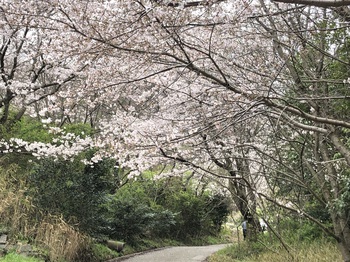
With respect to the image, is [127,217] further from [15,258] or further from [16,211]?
[15,258]

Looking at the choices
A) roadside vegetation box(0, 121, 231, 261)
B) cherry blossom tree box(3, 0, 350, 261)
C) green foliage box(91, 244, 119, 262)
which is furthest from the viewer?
green foliage box(91, 244, 119, 262)

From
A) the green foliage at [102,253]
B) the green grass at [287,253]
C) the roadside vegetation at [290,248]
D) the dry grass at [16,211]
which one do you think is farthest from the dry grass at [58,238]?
the green grass at [287,253]

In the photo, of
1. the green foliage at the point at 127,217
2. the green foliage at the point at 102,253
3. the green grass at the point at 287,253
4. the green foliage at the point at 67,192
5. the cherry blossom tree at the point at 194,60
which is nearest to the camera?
the cherry blossom tree at the point at 194,60

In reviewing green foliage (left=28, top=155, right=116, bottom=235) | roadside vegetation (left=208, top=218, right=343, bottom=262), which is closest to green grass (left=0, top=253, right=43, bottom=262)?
green foliage (left=28, top=155, right=116, bottom=235)

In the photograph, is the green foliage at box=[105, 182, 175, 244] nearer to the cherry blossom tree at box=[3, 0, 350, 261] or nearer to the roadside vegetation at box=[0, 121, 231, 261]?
the roadside vegetation at box=[0, 121, 231, 261]

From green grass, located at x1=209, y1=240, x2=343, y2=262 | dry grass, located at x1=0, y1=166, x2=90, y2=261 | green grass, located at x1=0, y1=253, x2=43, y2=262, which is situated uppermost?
dry grass, located at x1=0, y1=166, x2=90, y2=261

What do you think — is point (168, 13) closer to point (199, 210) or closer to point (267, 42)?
point (267, 42)

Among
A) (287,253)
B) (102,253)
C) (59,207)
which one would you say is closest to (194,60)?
(59,207)

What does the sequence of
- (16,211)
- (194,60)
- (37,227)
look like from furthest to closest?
1. (37,227)
2. (16,211)
3. (194,60)

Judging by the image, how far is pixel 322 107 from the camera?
19.0ft

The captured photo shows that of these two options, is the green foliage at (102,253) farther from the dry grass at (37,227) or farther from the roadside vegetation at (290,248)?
the roadside vegetation at (290,248)

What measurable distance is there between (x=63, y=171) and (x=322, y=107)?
557 cm

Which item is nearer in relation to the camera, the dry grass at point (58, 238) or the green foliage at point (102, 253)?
the dry grass at point (58, 238)

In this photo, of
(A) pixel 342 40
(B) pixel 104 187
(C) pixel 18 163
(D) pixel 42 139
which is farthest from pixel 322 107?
(C) pixel 18 163
